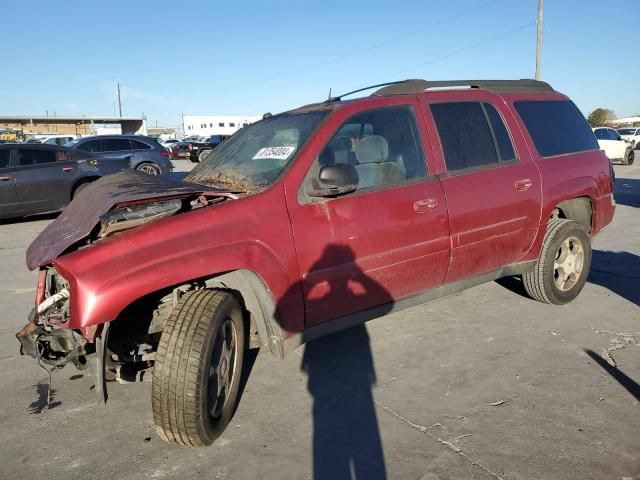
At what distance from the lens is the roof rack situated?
371 cm

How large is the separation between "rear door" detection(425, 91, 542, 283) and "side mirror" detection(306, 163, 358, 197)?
0.95m

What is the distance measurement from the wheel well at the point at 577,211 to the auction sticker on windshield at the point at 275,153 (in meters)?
2.71

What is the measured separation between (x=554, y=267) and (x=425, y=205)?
1851 mm

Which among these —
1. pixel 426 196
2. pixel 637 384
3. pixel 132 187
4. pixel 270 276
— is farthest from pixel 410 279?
pixel 132 187

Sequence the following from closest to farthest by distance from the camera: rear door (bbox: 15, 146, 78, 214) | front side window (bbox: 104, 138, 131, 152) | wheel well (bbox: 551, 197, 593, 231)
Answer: wheel well (bbox: 551, 197, 593, 231)
rear door (bbox: 15, 146, 78, 214)
front side window (bbox: 104, 138, 131, 152)

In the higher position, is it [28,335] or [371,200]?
[371,200]

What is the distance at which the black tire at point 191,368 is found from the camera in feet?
8.00

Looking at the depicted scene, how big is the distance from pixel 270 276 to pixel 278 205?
0.42 metres

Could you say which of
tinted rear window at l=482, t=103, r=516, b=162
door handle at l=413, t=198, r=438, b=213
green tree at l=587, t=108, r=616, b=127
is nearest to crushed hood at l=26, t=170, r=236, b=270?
door handle at l=413, t=198, r=438, b=213

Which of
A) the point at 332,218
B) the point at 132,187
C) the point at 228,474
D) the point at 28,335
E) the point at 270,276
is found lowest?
the point at 228,474

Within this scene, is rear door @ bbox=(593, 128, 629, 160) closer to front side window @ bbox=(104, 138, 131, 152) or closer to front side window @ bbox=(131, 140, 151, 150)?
front side window @ bbox=(131, 140, 151, 150)

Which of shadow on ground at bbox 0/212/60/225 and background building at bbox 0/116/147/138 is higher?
background building at bbox 0/116/147/138

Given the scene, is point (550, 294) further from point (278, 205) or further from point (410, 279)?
point (278, 205)

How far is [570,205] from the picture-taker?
4.64 m
